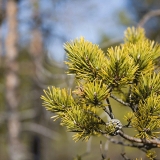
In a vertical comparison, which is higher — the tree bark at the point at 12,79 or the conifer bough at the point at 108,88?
the tree bark at the point at 12,79

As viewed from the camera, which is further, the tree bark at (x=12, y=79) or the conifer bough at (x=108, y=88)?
the tree bark at (x=12, y=79)

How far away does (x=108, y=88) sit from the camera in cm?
94

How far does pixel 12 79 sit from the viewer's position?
5.17 meters

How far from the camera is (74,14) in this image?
576 centimetres

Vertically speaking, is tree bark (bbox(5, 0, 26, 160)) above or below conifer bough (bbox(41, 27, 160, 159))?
above

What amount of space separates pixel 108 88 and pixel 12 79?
172 inches

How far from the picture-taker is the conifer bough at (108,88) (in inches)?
35.5

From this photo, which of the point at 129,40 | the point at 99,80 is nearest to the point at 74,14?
the point at 129,40

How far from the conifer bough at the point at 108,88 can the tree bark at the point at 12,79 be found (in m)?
4.26

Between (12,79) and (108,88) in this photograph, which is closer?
(108,88)

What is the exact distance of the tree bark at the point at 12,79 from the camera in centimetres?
512

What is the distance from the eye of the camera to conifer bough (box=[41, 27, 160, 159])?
902mm

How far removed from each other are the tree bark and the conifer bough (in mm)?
4256

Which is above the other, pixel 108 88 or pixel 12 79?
pixel 12 79
